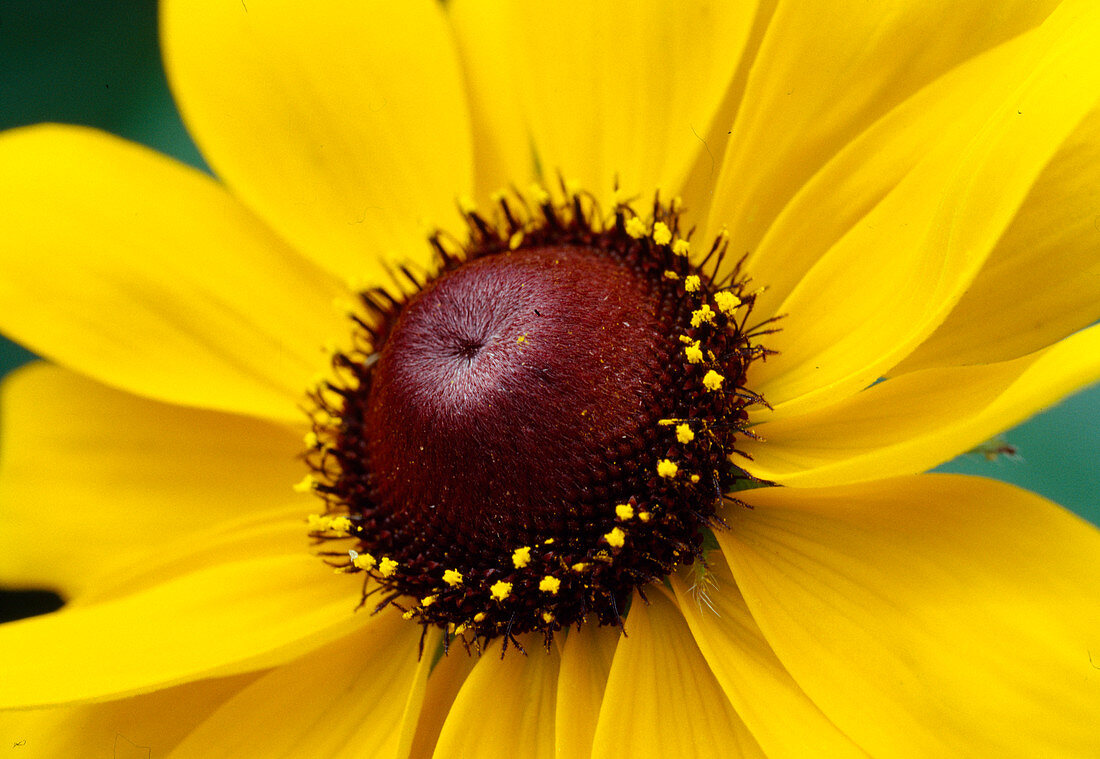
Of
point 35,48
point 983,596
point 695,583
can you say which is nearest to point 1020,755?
point 983,596

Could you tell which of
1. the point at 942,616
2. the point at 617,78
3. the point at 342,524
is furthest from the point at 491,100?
the point at 942,616

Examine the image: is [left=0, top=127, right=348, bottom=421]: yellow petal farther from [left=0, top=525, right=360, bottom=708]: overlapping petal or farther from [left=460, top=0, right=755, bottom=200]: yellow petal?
[left=460, top=0, right=755, bottom=200]: yellow petal

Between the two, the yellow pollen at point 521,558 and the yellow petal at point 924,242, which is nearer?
the yellow petal at point 924,242

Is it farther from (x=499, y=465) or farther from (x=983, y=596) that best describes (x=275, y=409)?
(x=983, y=596)

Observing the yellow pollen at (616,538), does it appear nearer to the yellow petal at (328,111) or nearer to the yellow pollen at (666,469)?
the yellow pollen at (666,469)

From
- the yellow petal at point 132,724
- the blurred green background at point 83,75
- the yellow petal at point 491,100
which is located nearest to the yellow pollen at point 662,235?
the yellow petal at point 491,100

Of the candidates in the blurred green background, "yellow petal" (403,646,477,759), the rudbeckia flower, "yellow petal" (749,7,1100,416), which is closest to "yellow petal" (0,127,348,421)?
the rudbeckia flower

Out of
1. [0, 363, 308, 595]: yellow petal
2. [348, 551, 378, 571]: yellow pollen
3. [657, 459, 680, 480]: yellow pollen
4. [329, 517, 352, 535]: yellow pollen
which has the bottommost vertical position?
[657, 459, 680, 480]: yellow pollen
